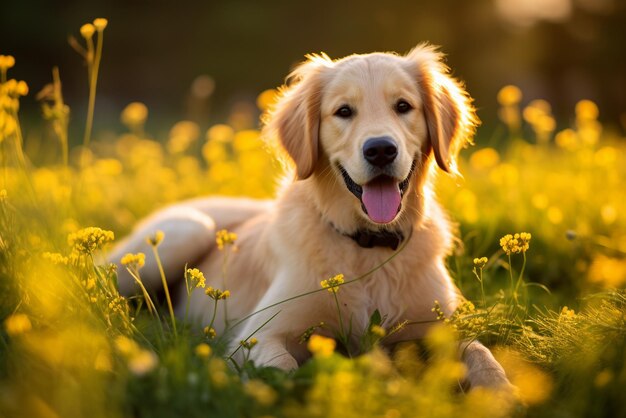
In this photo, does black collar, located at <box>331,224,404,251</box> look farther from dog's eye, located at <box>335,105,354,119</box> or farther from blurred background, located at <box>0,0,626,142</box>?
Answer: blurred background, located at <box>0,0,626,142</box>

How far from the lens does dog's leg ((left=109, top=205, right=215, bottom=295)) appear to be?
4.03 meters

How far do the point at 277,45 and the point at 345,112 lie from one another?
11.8 metres

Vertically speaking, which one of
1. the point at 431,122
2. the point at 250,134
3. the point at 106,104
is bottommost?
the point at 106,104

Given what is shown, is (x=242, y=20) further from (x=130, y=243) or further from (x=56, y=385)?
(x=56, y=385)

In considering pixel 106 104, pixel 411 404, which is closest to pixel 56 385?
pixel 411 404

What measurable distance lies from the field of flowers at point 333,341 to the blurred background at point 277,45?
5.84m

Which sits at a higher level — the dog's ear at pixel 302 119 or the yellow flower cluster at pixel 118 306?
the dog's ear at pixel 302 119

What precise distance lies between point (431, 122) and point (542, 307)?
1.12 meters

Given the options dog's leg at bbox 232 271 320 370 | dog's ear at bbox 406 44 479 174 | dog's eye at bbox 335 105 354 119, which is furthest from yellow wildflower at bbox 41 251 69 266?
dog's ear at bbox 406 44 479 174

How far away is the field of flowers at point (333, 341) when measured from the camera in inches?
71.6

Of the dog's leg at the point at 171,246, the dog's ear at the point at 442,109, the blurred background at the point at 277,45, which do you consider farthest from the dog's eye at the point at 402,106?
the blurred background at the point at 277,45

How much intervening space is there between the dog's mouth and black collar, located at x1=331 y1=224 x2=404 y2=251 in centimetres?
17

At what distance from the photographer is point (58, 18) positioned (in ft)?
48.8

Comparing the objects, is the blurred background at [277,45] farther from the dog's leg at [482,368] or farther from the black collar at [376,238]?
the dog's leg at [482,368]
